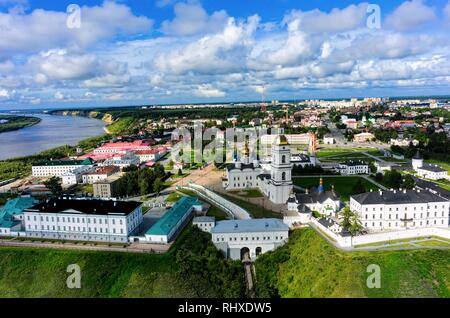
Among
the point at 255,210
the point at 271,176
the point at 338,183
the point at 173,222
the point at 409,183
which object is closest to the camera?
the point at 173,222

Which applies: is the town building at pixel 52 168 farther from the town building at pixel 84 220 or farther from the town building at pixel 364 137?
the town building at pixel 364 137

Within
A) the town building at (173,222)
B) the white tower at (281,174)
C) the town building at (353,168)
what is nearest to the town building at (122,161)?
the town building at (173,222)

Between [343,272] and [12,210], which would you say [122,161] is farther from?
[343,272]

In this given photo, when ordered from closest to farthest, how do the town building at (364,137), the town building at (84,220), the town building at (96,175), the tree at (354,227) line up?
1. the tree at (354,227)
2. the town building at (84,220)
3. the town building at (96,175)
4. the town building at (364,137)

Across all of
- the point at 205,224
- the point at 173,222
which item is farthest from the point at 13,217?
the point at 205,224

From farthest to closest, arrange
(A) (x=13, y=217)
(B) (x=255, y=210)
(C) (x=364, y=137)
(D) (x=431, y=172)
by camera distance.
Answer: (C) (x=364, y=137)
(D) (x=431, y=172)
(B) (x=255, y=210)
(A) (x=13, y=217)

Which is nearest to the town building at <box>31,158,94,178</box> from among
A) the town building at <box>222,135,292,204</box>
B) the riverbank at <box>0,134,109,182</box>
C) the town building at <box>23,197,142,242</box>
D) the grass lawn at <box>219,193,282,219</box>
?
the riverbank at <box>0,134,109,182</box>
